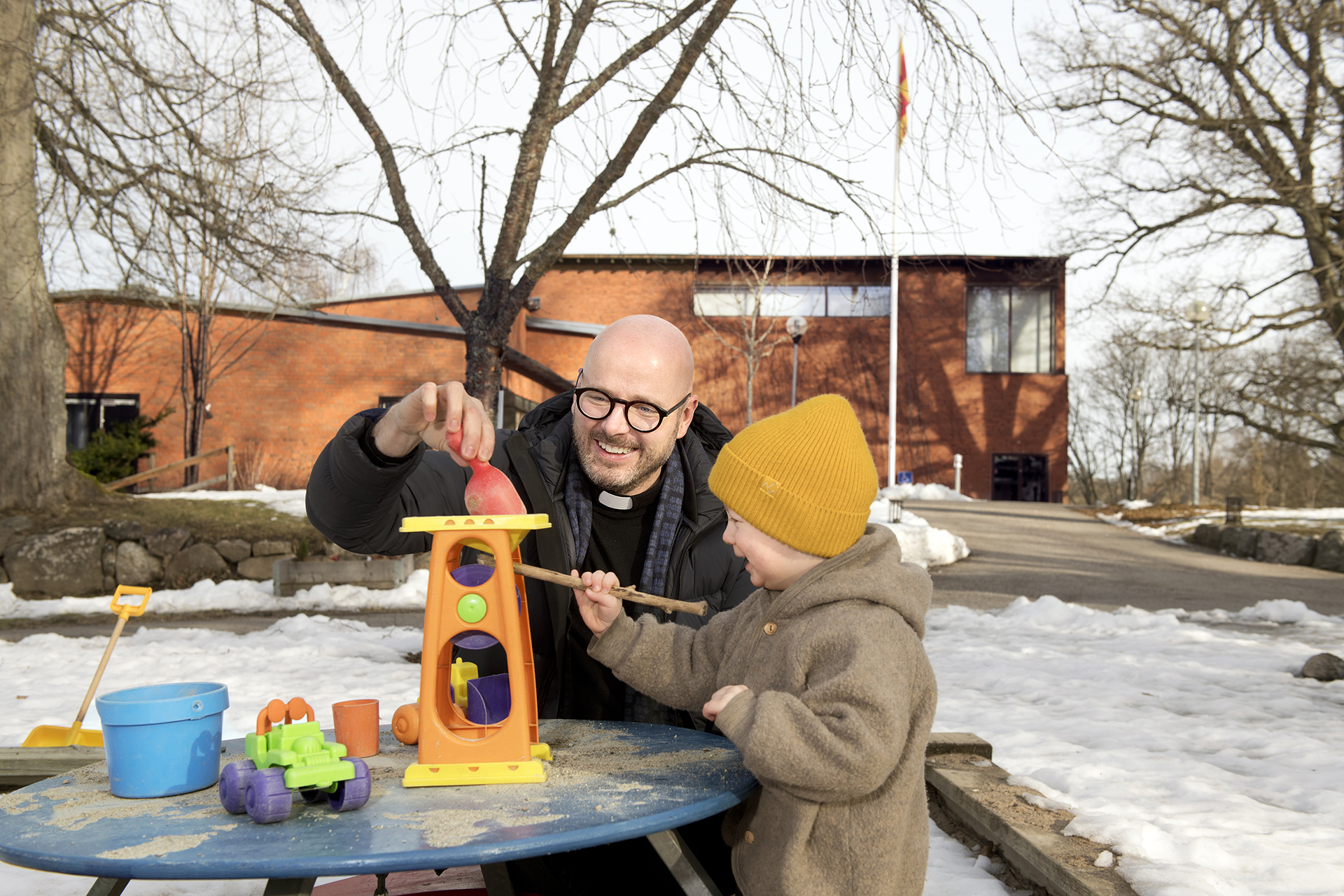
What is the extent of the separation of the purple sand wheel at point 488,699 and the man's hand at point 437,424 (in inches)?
17.1

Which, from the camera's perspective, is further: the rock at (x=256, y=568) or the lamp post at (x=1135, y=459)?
the lamp post at (x=1135, y=459)

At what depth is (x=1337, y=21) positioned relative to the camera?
8703 mm

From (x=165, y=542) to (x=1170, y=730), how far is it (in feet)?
29.1

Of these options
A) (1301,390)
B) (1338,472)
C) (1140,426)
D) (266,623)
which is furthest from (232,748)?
(1140,426)

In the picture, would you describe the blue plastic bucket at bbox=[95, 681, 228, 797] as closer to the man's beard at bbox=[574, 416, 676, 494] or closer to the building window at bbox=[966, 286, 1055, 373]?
the man's beard at bbox=[574, 416, 676, 494]

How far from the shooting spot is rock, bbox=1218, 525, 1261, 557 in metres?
13.9

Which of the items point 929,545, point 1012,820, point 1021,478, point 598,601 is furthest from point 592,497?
point 1021,478

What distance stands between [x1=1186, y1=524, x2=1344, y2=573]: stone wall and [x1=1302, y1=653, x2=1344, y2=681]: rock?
8.47 metres

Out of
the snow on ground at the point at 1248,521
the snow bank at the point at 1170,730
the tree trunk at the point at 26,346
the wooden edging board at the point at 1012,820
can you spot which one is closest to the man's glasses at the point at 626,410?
the wooden edging board at the point at 1012,820

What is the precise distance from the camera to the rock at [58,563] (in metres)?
8.66

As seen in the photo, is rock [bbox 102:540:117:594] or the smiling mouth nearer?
the smiling mouth

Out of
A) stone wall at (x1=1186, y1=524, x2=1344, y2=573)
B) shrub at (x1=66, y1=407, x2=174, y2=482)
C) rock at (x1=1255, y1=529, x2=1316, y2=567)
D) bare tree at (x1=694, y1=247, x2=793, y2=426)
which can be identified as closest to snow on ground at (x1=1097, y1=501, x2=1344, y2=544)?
stone wall at (x1=1186, y1=524, x2=1344, y2=573)

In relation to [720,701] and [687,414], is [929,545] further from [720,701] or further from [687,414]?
[720,701]

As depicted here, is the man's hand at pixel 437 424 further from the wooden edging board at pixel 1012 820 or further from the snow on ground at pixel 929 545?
the snow on ground at pixel 929 545
